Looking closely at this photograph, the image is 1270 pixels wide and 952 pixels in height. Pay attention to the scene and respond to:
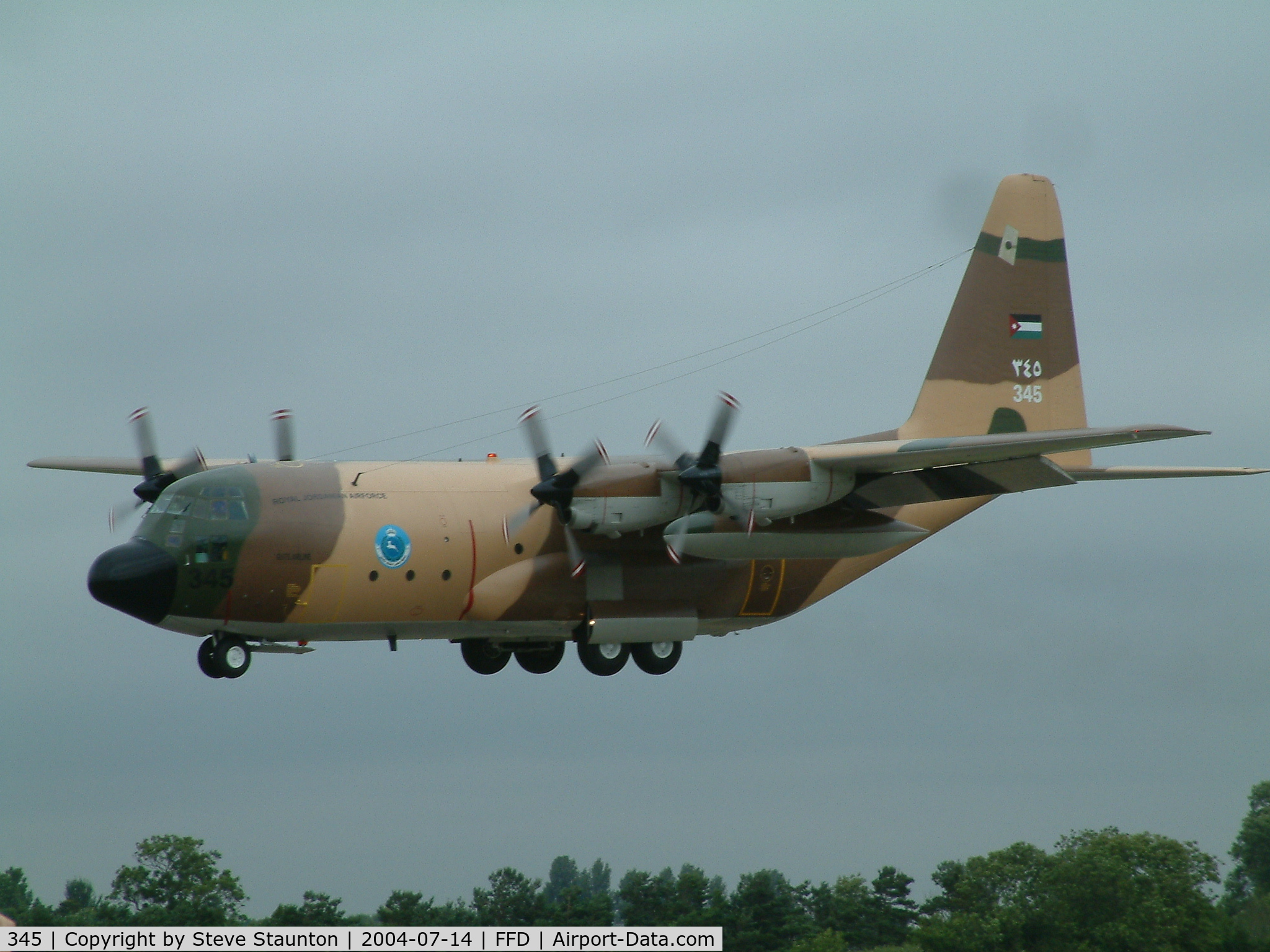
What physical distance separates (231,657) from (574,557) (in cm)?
558

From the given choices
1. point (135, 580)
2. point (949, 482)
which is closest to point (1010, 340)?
point (949, 482)

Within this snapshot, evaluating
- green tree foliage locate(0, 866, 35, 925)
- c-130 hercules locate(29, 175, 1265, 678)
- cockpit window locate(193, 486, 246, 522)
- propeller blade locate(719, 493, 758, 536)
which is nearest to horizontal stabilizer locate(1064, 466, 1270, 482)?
c-130 hercules locate(29, 175, 1265, 678)

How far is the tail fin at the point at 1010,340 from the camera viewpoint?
27.9 m

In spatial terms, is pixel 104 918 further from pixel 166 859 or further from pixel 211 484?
pixel 211 484

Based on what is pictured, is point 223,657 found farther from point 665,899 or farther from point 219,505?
point 665,899

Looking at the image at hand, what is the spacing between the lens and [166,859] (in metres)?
28.6

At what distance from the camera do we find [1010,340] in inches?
1115

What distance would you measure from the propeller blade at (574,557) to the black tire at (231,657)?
Result: 17.3 feet

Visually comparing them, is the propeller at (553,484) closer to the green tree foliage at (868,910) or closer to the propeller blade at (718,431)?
the propeller blade at (718,431)

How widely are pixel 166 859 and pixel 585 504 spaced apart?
12692mm

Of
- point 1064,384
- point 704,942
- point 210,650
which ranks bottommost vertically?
point 704,942

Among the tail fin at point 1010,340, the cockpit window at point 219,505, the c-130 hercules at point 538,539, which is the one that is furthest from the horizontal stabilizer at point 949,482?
the cockpit window at point 219,505

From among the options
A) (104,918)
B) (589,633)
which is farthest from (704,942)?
(104,918)

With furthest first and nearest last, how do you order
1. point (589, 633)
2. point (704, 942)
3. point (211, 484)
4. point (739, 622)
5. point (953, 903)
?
point (953, 903) → point (739, 622) → point (589, 633) → point (211, 484) → point (704, 942)
